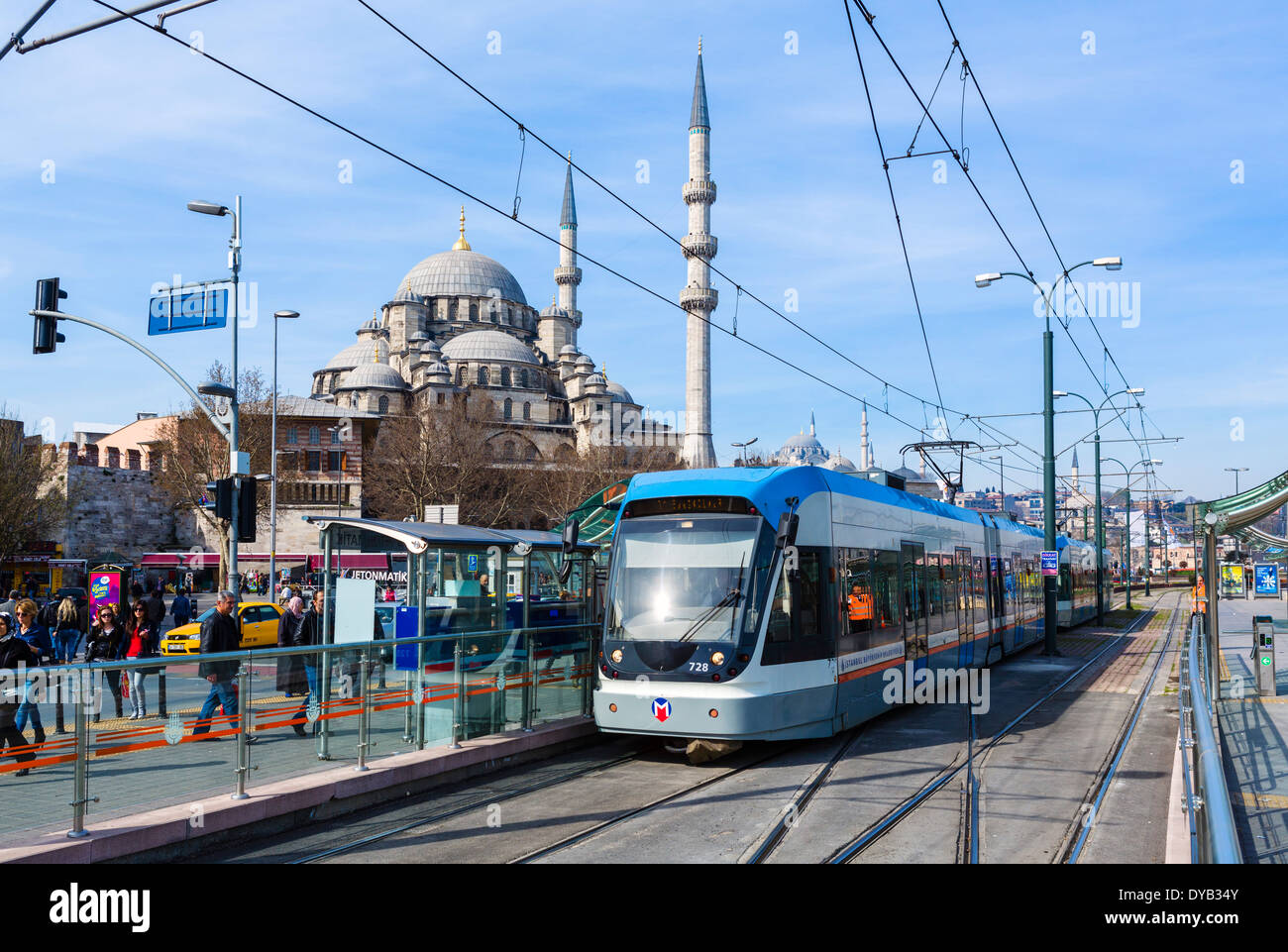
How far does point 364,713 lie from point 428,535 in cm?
350

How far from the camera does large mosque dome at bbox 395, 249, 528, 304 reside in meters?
106

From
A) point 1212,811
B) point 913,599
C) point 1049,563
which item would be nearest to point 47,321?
point 913,599

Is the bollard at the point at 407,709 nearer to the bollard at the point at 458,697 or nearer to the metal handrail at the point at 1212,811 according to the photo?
the bollard at the point at 458,697

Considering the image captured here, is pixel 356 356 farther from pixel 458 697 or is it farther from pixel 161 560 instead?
pixel 458 697

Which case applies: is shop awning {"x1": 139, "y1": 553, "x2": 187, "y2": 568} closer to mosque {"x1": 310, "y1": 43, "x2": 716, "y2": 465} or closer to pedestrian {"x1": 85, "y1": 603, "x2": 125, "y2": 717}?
mosque {"x1": 310, "y1": 43, "x2": 716, "y2": 465}

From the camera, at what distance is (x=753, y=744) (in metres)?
11.6

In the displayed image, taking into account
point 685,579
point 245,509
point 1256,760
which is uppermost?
point 245,509

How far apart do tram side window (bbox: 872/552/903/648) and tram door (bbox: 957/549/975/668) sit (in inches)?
140

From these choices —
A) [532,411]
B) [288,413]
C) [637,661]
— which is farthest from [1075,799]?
[532,411]

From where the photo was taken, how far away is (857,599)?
39.1ft

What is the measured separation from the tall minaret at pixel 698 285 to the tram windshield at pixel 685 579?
2571 inches

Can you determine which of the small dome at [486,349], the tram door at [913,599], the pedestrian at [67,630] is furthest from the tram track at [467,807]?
the small dome at [486,349]

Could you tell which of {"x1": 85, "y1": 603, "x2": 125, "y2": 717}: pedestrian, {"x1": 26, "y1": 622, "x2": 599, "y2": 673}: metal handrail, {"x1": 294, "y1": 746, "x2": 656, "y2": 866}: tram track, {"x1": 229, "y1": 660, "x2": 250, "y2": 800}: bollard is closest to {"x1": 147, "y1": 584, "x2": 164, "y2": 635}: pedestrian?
{"x1": 85, "y1": 603, "x2": 125, "y2": 717}: pedestrian

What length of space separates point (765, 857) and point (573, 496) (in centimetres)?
4936
